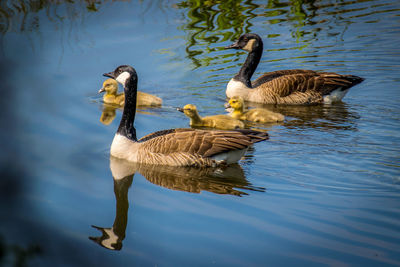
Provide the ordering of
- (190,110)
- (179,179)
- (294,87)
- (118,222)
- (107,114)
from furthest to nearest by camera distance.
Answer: (294,87), (107,114), (190,110), (179,179), (118,222)

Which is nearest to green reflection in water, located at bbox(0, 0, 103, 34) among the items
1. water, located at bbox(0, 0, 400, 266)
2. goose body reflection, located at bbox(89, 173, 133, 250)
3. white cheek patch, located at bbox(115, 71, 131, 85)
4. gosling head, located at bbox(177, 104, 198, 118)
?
water, located at bbox(0, 0, 400, 266)

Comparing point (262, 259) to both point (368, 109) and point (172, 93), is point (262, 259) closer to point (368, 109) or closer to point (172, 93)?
point (368, 109)

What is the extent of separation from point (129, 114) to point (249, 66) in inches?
179

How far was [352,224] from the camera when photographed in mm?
5855

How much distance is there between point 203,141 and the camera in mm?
7812

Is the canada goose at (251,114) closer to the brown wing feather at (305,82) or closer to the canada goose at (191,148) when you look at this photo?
the brown wing feather at (305,82)

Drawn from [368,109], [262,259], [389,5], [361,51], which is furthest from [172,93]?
[389,5]

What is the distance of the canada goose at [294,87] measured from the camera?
11.4 metres

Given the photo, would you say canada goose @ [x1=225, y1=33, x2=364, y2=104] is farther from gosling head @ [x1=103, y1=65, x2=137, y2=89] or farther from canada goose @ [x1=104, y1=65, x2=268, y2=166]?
canada goose @ [x1=104, y1=65, x2=268, y2=166]

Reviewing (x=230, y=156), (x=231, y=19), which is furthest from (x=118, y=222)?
(x=231, y=19)

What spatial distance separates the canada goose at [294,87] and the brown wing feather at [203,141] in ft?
12.8

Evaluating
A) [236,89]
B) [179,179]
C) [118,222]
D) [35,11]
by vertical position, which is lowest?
[118,222]

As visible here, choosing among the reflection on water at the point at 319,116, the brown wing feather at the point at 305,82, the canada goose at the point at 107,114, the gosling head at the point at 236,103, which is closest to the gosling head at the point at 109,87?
the canada goose at the point at 107,114

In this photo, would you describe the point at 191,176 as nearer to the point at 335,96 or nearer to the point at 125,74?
the point at 125,74
